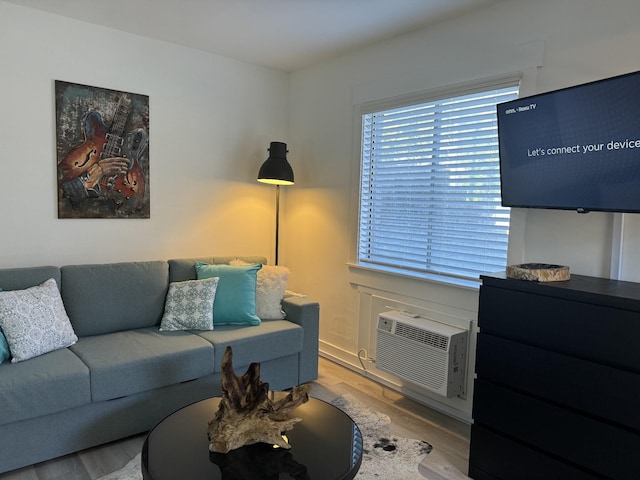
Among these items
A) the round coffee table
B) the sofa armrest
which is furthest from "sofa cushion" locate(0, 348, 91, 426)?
the sofa armrest

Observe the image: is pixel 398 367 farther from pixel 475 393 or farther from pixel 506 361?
pixel 506 361

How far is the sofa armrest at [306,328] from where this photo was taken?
317 centimetres

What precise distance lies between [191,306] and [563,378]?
2.22 meters

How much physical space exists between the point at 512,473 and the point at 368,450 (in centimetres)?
74

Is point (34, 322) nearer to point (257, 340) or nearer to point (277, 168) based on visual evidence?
point (257, 340)

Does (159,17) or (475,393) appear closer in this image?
(475,393)

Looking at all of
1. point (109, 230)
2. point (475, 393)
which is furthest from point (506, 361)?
point (109, 230)

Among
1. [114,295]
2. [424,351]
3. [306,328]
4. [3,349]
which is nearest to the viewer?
[3,349]

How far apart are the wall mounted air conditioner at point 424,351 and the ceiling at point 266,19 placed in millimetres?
2004

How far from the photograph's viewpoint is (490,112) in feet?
8.72

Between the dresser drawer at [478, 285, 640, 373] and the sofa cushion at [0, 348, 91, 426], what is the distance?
2.08m

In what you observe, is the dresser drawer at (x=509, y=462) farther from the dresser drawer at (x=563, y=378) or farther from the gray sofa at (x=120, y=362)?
the gray sofa at (x=120, y=362)

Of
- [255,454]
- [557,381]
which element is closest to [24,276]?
[255,454]

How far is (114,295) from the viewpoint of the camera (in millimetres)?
2920
